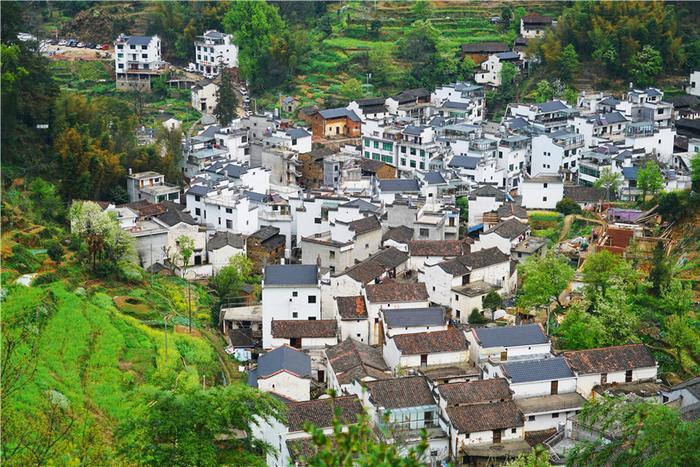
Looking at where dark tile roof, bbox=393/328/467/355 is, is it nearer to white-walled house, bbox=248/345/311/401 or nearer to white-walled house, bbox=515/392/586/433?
white-walled house, bbox=248/345/311/401

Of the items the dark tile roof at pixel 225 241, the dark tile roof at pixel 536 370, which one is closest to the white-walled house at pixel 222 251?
the dark tile roof at pixel 225 241

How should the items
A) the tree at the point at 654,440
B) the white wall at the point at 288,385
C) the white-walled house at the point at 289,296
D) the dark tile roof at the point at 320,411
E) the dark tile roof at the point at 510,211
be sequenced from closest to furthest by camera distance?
1. the tree at the point at 654,440
2. the dark tile roof at the point at 320,411
3. the white wall at the point at 288,385
4. the white-walled house at the point at 289,296
5. the dark tile roof at the point at 510,211

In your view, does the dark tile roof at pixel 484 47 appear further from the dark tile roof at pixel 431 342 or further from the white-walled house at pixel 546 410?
the white-walled house at pixel 546 410

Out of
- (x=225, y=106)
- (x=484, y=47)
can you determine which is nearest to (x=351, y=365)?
(x=225, y=106)

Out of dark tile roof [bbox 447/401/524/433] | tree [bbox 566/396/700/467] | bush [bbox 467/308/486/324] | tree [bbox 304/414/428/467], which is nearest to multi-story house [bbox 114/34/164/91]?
bush [bbox 467/308/486/324]

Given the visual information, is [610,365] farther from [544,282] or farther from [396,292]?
[396,292]

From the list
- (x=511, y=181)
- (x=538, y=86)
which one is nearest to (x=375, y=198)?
(x=511, y=181)
